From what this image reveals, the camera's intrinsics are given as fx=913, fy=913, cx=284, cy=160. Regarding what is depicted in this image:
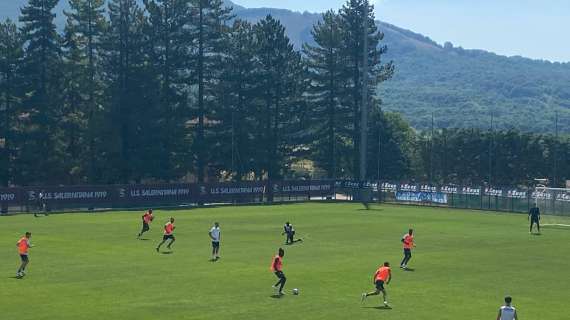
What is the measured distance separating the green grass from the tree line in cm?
3258

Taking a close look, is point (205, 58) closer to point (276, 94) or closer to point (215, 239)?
point (276, 94)

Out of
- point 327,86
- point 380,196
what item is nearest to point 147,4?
point 327,86

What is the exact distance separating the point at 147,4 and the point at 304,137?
26.0m

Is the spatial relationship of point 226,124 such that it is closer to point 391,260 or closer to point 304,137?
point 304,137

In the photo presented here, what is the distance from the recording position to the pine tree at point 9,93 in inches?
3733

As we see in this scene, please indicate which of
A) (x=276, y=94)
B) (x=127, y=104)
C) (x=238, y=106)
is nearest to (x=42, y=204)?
(x=127, y=104)

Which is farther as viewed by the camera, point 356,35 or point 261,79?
point 356,35

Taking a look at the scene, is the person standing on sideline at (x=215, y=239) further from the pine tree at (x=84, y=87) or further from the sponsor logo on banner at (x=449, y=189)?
the pine tree at (x=84, y=87)

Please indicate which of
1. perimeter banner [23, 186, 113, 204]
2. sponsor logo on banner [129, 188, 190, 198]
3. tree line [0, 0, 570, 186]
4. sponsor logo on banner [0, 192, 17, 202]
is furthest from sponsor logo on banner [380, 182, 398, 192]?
sponsor logo on banner [0, 192, 17, 202]

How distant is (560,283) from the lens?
120 ft

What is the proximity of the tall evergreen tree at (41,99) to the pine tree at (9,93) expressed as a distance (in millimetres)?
966

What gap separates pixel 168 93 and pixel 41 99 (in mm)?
14649

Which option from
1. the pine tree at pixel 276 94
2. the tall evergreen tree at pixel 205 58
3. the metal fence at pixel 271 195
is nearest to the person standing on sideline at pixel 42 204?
the metal fence at pixel 271 195

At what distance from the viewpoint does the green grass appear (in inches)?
1167
